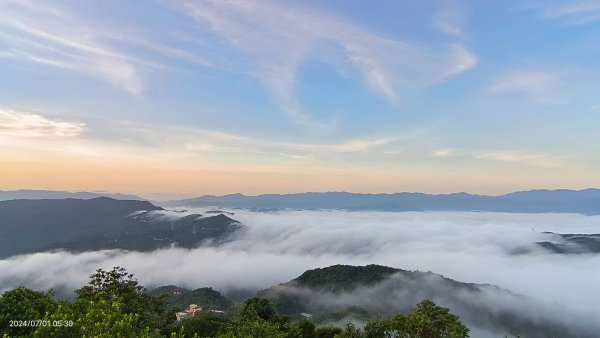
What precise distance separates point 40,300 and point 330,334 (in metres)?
49.2

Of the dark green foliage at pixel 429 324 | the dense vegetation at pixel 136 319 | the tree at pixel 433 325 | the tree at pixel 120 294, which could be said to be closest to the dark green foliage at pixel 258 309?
the dense vegetation at pixel 136 319

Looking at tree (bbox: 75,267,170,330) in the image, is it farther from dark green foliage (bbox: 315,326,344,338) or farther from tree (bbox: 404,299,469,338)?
tree (bbox: 404,299,469,338)

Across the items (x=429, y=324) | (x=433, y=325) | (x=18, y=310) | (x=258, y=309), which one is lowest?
(x=258, y=309)

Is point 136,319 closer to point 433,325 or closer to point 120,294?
point 120,294

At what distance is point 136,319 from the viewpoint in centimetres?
2853

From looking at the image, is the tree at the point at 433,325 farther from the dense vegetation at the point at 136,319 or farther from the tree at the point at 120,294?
the tree at the point at 120,294

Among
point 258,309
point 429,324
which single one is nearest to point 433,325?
point 429,324

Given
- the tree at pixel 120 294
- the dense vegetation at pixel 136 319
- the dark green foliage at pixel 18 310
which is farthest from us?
the tree at pixel 120 294

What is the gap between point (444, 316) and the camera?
2034 inches

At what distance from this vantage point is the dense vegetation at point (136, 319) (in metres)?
26.4

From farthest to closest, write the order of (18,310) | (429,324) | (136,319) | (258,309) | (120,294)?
(258,309) < (120,294) < (429,324) < (18,310) < (136,319)

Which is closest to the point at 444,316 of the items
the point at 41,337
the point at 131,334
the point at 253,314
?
the point at 253,314

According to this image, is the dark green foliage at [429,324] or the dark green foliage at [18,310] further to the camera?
the dark green foliage at [429,324]

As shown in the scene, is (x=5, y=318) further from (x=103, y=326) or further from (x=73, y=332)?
(x=103, y=326)
